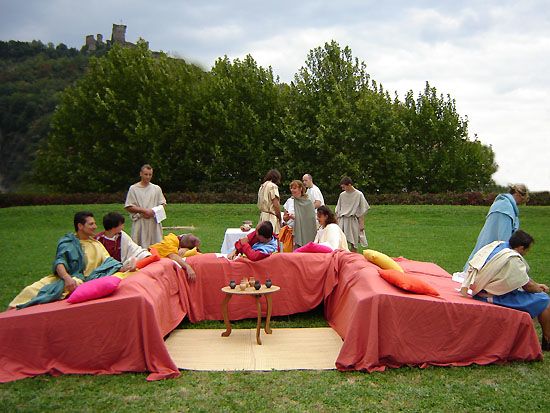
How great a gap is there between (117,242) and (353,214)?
5.27 meters

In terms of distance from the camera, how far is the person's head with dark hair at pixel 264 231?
7.68 metres

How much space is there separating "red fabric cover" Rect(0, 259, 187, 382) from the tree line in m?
23.3

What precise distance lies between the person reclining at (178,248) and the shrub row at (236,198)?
57.5 ft

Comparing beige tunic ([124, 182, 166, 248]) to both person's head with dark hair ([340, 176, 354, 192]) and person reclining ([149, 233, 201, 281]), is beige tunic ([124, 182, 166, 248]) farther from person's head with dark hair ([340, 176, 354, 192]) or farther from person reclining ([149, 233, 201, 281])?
person's head with dark hair ([340, 176, 354, 192])

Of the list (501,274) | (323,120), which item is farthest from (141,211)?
(323,120)

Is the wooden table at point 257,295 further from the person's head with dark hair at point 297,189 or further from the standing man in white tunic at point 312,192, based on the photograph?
the standing man in white tunic at point 312,192

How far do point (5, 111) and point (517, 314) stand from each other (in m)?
48.2

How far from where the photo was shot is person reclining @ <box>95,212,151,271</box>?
749 cm

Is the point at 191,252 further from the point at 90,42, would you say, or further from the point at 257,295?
the point at 90,42

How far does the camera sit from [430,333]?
589 centimetres

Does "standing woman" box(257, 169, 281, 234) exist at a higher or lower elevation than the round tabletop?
higher

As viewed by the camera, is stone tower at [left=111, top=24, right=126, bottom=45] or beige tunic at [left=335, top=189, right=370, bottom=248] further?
stone tower at [left=111, top=24, right=126, bottom=45]

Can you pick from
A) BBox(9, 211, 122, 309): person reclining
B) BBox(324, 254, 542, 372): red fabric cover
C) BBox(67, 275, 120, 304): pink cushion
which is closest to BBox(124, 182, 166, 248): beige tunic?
BBox(9, 211, 122, 309): person reclining

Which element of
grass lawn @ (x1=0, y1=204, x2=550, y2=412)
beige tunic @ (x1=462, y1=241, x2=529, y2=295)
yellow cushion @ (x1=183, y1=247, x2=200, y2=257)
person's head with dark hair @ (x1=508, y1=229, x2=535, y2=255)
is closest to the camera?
grass lawn @ (x1=0, y1=204, x2=550, y2=412)
